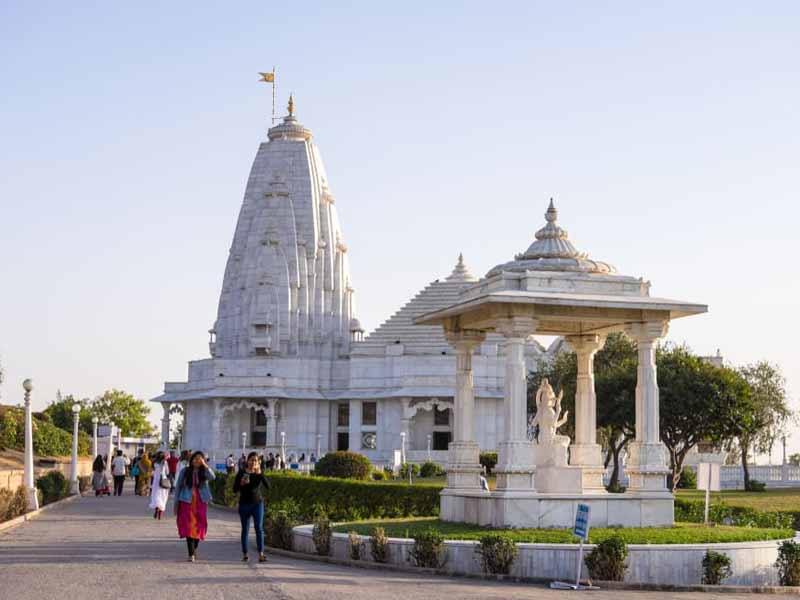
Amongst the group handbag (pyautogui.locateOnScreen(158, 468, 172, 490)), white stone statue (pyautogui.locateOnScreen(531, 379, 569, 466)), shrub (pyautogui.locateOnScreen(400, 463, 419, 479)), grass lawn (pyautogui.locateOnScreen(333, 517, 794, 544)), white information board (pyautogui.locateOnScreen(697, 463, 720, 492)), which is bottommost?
shrub (pyautogui.locateOnScreen(400, 463, 419, 479))

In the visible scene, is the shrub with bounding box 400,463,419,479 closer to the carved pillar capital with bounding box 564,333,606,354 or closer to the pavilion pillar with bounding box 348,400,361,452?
the pavilion pillar with bounding box 348,400,361,452

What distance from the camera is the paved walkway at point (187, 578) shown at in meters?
15.4

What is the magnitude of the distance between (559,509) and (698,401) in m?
26.0

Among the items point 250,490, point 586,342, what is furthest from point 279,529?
point 586,342

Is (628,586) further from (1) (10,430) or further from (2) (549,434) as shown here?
(1) (10,430)

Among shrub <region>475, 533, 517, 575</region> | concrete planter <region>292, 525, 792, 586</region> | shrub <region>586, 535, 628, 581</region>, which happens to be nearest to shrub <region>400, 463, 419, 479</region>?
concrete planter <region>292, 525, 792, 586</region>

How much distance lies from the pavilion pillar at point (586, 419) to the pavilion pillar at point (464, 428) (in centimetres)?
219

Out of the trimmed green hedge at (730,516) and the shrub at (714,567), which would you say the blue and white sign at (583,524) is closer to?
the shrub at (714,567)

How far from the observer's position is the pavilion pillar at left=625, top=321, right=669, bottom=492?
73.9 ft

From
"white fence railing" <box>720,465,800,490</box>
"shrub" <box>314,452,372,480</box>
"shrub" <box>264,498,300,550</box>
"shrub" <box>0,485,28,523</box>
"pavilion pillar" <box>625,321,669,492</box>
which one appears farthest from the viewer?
"white fence railing" <box>720,465,800,490</box>

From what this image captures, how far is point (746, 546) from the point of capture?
1894 cm

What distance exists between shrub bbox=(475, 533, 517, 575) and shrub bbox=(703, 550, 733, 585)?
2856 millimetres

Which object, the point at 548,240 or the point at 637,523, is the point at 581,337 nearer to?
the point at 548,240

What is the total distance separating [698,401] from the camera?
152ft
